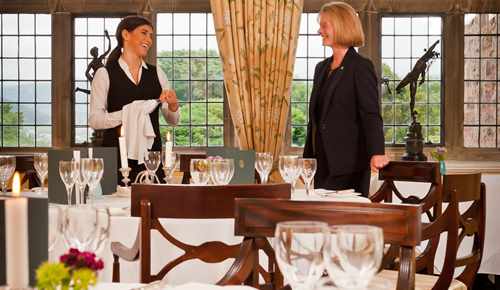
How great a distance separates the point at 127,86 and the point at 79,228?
3.25 meters

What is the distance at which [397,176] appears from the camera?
3.93 m

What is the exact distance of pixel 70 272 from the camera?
36.9 inches

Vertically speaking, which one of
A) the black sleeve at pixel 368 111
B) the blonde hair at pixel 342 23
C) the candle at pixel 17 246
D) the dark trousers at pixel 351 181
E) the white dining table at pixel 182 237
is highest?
the blonde hair at pixel 342 23

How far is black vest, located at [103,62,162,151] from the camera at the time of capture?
14.6 ft

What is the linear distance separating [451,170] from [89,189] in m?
4.51

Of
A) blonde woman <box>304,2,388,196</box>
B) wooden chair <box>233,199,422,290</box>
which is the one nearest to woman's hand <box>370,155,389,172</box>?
blonde woman <box>304,2,388,196</box>

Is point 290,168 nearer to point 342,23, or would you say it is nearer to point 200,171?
point 200,171

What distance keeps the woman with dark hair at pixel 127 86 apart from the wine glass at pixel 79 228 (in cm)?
306

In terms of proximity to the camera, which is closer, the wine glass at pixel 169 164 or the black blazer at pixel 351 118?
the wine glass at pixel 169 164

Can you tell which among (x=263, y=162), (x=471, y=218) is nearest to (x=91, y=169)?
(x=263, y=162)

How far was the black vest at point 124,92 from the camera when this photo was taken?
4461mm

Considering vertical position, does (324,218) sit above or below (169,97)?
below

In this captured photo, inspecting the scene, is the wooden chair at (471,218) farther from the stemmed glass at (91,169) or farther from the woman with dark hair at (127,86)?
the woman with dark hair at (127,86)

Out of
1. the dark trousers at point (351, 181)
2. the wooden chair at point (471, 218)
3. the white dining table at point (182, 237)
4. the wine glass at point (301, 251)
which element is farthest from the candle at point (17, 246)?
the dark trousers at point (351, 181)
